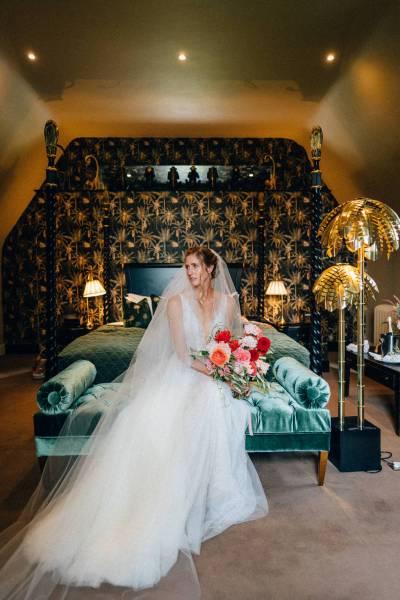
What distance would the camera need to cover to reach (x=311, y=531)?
2.39 meters

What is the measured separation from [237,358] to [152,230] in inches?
187

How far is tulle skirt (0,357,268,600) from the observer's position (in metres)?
1.85

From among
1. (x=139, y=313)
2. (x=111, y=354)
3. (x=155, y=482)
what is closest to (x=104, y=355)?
(x=111, y=354)

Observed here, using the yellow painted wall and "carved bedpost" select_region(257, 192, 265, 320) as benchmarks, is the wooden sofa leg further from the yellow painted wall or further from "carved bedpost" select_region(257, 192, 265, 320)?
"carved bedpost" select_region(257, 192, 265, 320)

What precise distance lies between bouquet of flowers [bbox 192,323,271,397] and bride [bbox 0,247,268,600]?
11 cm

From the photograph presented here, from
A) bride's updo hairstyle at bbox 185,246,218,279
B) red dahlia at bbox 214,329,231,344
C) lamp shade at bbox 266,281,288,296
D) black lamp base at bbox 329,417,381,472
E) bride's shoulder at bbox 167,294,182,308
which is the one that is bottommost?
black lamp base at bbox 329,417,381,472

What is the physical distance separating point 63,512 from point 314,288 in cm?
214

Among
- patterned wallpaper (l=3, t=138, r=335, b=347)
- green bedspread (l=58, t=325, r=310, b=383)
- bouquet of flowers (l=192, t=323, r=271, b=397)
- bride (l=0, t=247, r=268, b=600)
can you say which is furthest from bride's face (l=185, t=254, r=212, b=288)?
patterned wallpaper (l=3, t=138, r=335, b=347)

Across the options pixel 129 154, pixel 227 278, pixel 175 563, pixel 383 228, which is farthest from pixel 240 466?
pixel 129 154

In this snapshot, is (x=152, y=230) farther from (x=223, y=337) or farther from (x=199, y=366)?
(x=223, y=337)

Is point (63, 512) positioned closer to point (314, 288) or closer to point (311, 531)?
point (311, 531)

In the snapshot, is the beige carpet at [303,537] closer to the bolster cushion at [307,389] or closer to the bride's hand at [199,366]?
the bolster cushion at [307,389]

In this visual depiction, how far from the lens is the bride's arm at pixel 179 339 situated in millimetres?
→ 2783

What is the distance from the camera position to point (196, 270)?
9.13 feet
